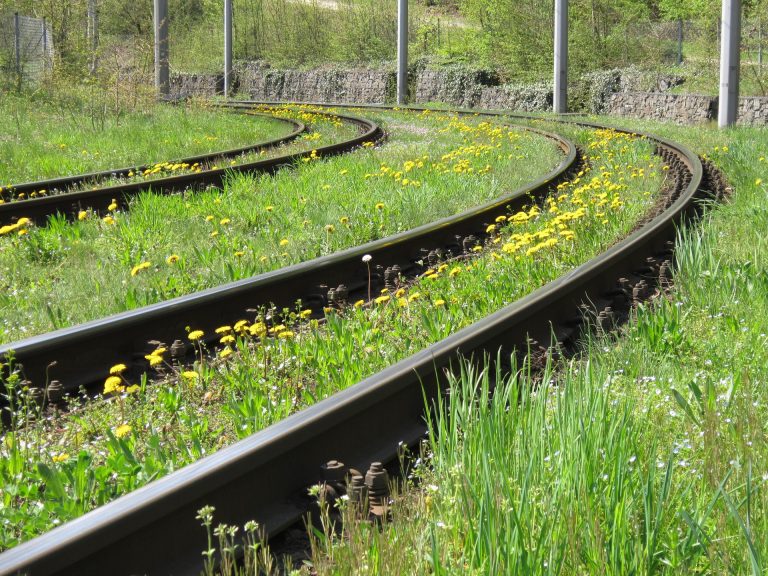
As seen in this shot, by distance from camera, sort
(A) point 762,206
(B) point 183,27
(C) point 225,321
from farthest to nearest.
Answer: (B) point 183,27 < (A) point 762,206 < (C) point 225,321

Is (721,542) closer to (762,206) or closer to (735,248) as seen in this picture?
(735,248)

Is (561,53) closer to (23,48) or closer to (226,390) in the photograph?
(23,48)

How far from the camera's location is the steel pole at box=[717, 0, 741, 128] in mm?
19516

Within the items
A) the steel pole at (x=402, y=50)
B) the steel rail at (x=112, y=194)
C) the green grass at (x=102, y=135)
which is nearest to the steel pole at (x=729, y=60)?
the green grass at (x=102, y=135)

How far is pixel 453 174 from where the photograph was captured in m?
11.9

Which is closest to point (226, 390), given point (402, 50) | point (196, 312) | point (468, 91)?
point (196, 312)

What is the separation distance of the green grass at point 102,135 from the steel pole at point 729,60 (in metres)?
8.80

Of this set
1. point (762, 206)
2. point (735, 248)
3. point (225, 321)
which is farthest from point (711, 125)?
point (225, 321)

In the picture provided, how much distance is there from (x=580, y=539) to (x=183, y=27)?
67.2 metres

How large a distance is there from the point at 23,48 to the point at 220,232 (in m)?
19.6

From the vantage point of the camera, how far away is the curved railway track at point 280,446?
2.48 m

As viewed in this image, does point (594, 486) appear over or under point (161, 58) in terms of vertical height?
under

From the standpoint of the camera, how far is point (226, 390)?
428 cm

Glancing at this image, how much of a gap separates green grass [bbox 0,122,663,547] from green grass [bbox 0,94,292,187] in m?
7.40
